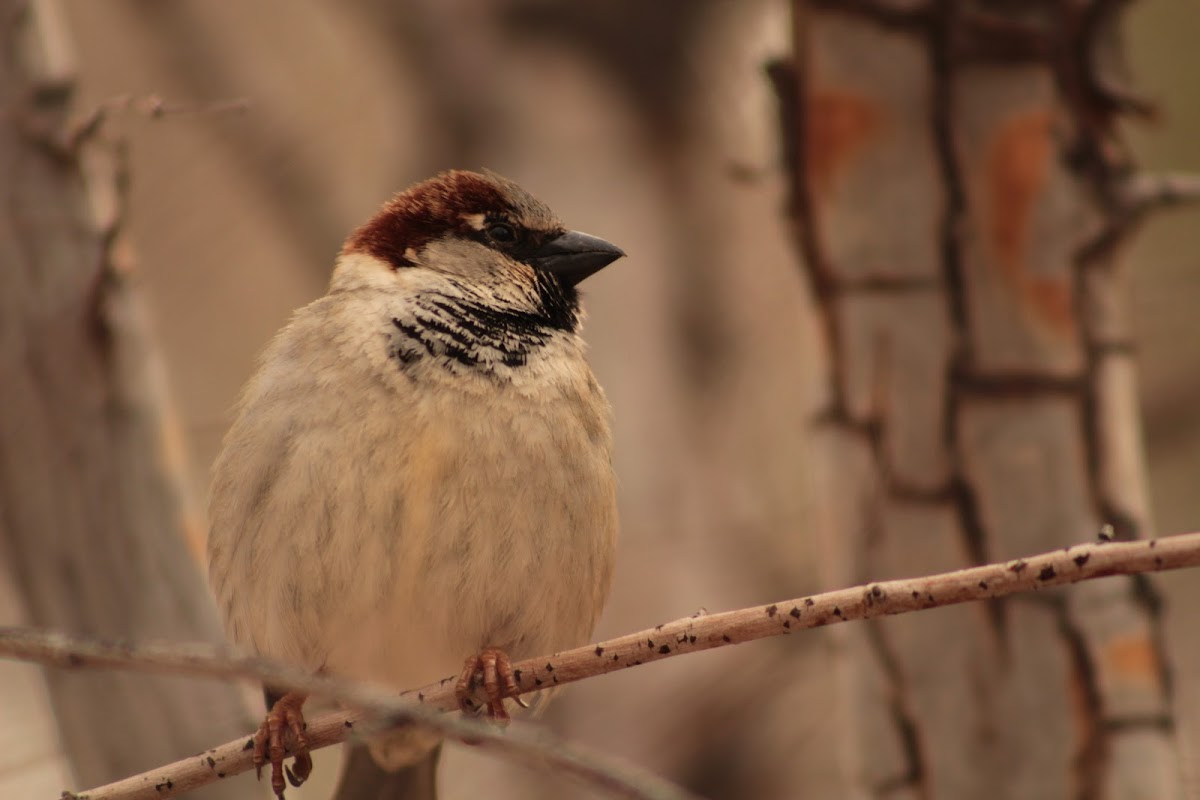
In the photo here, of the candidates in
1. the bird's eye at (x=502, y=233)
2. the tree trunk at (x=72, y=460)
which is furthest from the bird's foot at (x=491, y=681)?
the bird's eye at (x=502, y=233)

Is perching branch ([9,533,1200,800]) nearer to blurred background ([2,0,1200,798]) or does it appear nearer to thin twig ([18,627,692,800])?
thin twig ([18,627,692,800])

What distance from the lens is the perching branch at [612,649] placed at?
1328mm

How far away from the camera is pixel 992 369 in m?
2.85

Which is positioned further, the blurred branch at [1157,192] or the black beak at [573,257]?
the black beak at [573,257]

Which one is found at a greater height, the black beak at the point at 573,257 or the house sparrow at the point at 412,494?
the black beak at the point at 573,257

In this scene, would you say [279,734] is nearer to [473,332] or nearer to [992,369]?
[473,332]

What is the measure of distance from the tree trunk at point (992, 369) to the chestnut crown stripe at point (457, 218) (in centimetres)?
64

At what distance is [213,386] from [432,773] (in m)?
4.08

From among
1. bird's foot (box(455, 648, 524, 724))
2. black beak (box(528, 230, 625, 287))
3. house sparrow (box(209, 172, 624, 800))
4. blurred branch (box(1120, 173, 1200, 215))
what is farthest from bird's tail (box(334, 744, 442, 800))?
blurred branch (box(1120, 173, 1200, 215))

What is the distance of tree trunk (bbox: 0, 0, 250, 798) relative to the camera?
291cm

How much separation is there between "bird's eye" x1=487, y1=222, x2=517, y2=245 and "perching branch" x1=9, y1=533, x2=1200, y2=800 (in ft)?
4.58

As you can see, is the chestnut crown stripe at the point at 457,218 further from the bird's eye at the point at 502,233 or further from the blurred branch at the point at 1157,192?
the blurred branch at the point at 1157,192

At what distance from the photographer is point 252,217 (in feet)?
21.1

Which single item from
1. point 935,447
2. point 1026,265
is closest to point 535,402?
point 935,447
